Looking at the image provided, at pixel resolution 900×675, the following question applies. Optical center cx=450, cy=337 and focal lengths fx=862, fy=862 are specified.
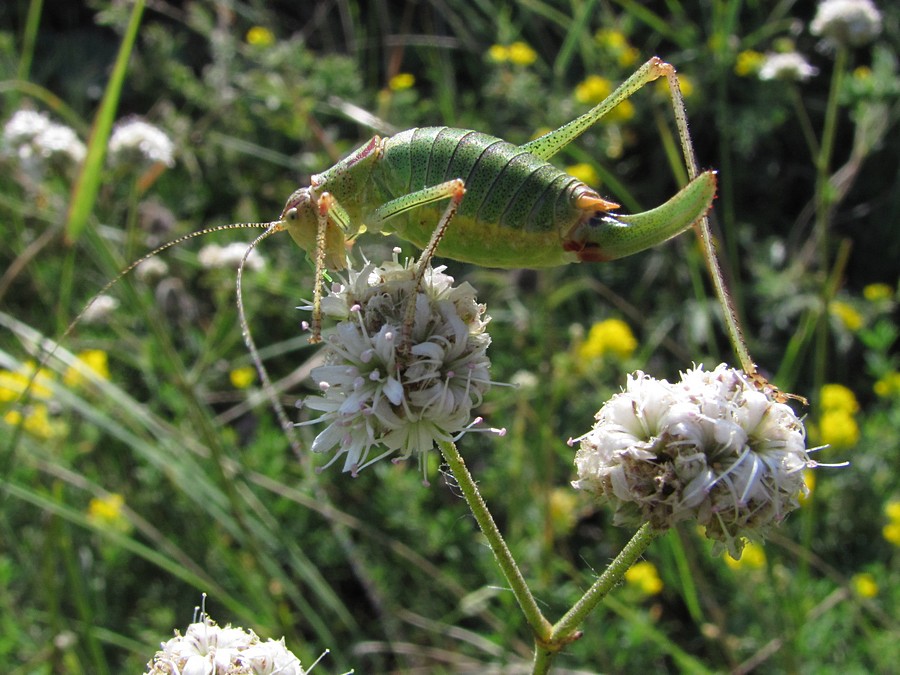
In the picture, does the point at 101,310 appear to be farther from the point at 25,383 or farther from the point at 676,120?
the point at 676,120

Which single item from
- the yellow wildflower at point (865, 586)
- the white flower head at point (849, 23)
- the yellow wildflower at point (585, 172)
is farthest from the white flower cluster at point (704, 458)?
the white flower head at point (849, 23)

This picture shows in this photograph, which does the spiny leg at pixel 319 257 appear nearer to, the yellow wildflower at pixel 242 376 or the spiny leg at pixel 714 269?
the spiny leg at pixel 714 269

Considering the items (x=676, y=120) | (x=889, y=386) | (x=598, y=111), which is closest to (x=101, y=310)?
(x=598, y=111)

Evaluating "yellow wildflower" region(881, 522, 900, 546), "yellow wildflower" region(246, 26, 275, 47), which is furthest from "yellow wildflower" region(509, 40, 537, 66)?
"yellow wildflower" region(881, 522, 900, 546)

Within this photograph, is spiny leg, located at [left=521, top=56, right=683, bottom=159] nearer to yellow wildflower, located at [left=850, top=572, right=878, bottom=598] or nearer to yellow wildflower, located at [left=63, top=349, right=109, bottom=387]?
yellow wildflower, located at [left=63, top=349, right=109, bottom=387]

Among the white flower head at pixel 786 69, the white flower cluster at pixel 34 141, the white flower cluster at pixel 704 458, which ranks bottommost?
the white flower cluster at pixel 704 458
